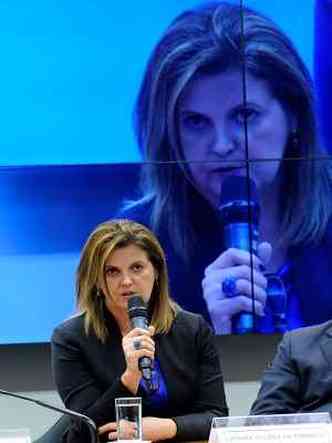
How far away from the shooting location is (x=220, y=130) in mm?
4039

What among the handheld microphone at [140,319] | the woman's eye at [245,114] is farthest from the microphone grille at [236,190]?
the handheld microphone at [140,319]

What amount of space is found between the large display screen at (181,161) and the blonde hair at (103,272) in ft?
2.97

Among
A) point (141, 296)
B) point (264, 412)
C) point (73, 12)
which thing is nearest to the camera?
point (264, 412)

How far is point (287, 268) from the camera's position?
13.4 ft

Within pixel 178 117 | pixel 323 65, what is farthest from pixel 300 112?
pixel 178 117

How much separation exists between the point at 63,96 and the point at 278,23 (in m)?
0.96

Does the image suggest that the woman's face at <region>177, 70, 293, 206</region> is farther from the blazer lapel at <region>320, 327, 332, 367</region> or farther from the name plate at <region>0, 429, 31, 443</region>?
the name plate at <region>0, 429, 31, 443</region>

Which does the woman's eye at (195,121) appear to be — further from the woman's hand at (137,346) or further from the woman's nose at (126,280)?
the woman's hand at (137,346)

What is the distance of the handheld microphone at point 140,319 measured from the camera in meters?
2.53

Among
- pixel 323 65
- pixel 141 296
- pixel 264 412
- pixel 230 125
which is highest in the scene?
pixel 323 65

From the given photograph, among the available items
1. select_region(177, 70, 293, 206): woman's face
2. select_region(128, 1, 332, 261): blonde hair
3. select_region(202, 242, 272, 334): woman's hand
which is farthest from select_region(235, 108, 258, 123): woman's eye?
select_region(202, 242, 272, 334): woman's hand

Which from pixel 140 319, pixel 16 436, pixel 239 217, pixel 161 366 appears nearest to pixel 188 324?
pixel 161 366

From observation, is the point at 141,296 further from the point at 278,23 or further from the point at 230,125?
the point at 278,23

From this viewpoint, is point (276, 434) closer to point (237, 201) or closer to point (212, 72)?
point (237, 201)
